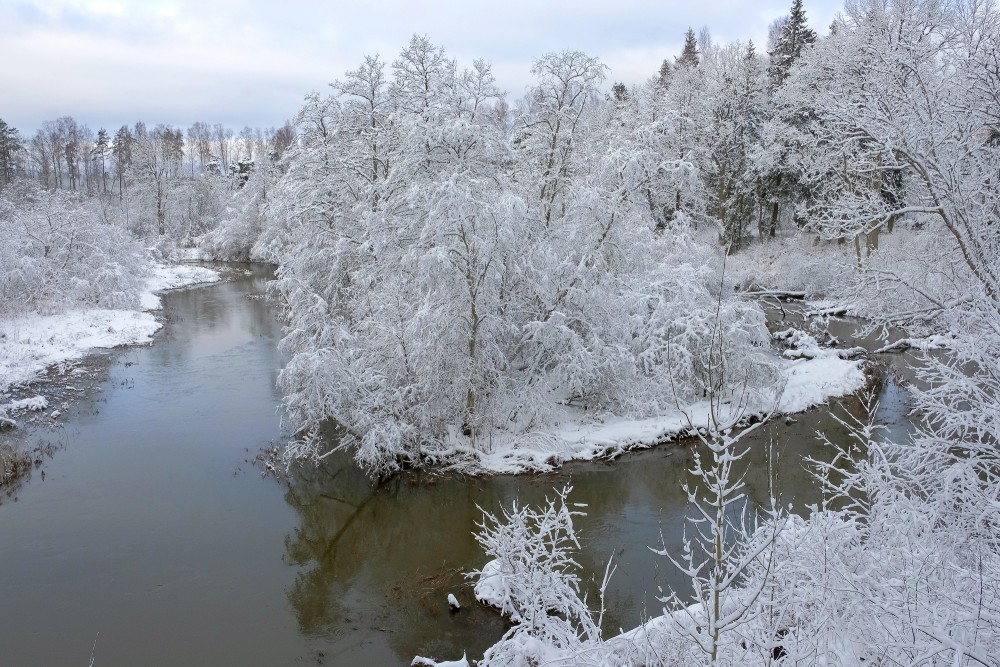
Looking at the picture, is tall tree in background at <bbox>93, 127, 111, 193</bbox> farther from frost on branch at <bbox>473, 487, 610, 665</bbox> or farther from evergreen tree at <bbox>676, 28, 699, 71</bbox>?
frost on branch at <bbox>473, 487, 610, 665</bbox>

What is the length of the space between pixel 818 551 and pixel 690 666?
5.22 ft

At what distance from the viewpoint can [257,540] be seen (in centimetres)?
1021

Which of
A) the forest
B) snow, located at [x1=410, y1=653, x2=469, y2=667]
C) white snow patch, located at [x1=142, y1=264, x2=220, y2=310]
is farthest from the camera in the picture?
white snow patch, located at [x1=142, y1=264, x2=220, y2=310]

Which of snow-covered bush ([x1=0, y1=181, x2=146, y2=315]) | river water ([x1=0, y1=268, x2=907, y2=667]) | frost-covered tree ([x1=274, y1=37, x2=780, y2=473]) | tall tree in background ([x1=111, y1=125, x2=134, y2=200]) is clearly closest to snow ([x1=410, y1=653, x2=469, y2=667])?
river water ([x1=0, y1=268, x2=907, y2=667])

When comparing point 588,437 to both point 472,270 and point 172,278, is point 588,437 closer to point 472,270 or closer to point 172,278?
point 472,270

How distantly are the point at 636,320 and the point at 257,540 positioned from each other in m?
9.98

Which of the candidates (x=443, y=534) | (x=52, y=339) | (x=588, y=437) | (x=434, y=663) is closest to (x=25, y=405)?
(x=52, y=339)

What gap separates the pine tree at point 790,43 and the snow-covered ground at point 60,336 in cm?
3292

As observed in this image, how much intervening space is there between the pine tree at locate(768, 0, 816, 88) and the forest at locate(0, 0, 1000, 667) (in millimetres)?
16184

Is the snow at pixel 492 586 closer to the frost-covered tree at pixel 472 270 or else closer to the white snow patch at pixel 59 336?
the frost-covered tree at pixel 472 270

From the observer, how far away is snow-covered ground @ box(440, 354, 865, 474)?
514 inches

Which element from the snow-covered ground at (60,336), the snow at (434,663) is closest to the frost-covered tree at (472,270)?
the snow at (434,663)

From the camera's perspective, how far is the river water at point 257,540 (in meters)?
7.95

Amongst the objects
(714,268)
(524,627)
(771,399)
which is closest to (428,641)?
(524,627)
